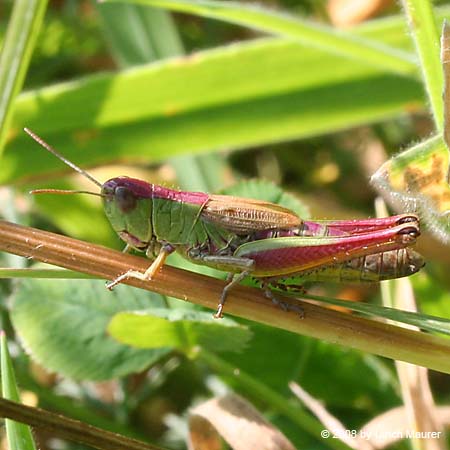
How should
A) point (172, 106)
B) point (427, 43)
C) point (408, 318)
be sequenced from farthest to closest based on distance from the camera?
point (172, 106) → point (427, 43) → point (408, 318)

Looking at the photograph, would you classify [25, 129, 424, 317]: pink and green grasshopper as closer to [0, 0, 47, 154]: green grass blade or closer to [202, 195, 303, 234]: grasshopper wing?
[202, 195, 303, 234]: grasshopper wing

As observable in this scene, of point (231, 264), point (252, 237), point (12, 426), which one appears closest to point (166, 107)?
point (252, 237)

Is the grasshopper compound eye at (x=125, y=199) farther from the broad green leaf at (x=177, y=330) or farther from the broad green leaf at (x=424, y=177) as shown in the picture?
the broad green leaf at (x=424, y=177)

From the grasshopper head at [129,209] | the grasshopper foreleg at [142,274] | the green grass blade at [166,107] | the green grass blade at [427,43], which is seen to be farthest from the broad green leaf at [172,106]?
the grasshopper foreleg at [142,274]

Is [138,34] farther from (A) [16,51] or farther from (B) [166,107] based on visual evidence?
(A) [16,51]

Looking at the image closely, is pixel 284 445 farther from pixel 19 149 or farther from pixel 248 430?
pixel 19 149

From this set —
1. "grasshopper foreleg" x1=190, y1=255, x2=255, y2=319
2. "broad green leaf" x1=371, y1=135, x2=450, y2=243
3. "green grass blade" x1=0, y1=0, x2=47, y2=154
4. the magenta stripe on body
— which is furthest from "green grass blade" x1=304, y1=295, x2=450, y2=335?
"green grass blade" x1=0, y1=0, x2=47, y2=154
